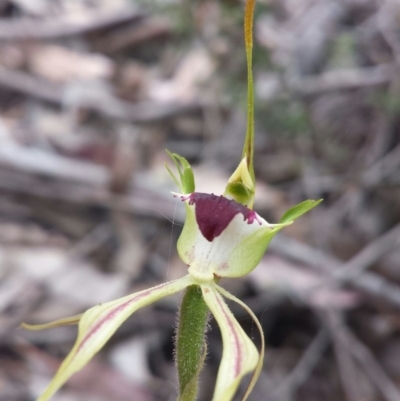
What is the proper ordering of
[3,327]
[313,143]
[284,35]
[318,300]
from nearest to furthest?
[3,327] < [318,300] < [313,143] < [284,35]

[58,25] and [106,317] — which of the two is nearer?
[106,317]

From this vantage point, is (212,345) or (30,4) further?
(30,4)

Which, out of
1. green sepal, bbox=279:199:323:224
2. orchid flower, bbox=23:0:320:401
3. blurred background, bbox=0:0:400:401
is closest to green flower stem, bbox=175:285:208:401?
orchid flower, bbox=23:0:320:401

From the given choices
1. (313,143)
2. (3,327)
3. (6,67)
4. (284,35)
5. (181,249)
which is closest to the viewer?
(181,249)

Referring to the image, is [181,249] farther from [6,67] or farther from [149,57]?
[149,57]

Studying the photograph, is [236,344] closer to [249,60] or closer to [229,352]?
[229,352]

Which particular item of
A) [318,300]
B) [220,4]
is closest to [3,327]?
[318,300]

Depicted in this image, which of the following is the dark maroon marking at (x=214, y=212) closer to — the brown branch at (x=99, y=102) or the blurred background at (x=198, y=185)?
the blurred background at (x=198, y=185)

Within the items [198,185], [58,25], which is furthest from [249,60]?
[58,25]
